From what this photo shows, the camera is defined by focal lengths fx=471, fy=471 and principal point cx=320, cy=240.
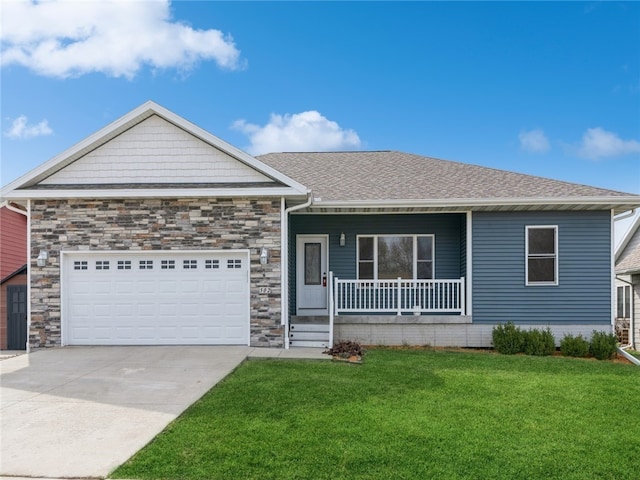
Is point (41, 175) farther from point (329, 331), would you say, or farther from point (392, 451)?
point (392, 451)

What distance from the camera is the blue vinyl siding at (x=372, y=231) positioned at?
12.8 m

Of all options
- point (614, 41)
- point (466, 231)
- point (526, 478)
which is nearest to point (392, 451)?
point (526, 478)

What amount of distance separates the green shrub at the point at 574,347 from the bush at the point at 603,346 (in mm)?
163

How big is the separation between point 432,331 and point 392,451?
743 centimetres

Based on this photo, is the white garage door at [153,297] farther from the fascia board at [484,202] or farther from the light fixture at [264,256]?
the fascia board at [484,202]

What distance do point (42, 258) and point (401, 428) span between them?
925 cm

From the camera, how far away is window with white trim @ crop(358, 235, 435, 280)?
505 inches

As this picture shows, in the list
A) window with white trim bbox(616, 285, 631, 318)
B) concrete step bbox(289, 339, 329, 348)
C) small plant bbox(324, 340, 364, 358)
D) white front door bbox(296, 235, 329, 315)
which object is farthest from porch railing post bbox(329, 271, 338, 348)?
window with white trim bbox(616, 285, 631, 318)

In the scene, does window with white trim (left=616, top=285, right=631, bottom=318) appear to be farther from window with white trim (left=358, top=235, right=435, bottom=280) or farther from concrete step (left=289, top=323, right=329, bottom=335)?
concrete step (left=289, top=323, right=329, bottom=335)

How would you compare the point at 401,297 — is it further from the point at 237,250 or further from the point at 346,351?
the point at 237,250

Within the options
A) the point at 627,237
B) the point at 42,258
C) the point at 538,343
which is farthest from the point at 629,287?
the point at 42,258

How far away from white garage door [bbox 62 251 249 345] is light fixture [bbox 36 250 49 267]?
407 millimetres

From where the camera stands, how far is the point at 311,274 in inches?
518

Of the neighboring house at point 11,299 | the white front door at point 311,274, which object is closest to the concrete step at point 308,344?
the white front door at point 311,274
